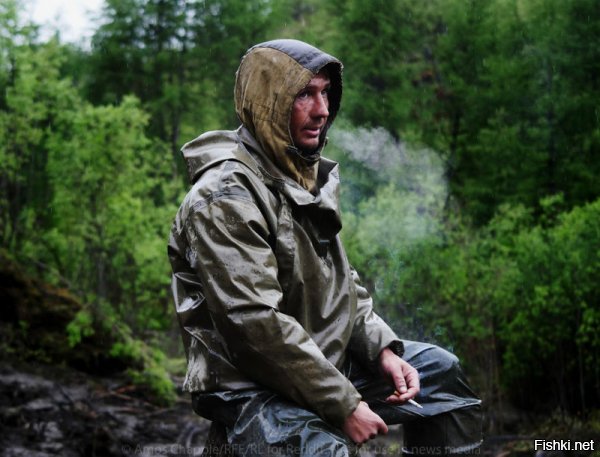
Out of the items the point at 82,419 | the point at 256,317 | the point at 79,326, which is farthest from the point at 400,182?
the point at 256,317

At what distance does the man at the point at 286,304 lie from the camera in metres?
2.56

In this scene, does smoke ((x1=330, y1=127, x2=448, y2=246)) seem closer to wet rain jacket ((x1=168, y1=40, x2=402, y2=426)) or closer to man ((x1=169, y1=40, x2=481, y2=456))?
man ((x1=169, y1=40, x2=481, y2=456))

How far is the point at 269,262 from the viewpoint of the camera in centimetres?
264

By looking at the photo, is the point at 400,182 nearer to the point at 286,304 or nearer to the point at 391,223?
the point at 391,223

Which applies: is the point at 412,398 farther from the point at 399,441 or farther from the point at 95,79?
the point at 95,79

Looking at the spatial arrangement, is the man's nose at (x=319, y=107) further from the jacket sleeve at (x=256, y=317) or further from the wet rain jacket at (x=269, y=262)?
the jacket sleeve at (x=256, y=317)

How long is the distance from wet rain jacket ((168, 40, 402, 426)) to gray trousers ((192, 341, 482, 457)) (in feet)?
0.16

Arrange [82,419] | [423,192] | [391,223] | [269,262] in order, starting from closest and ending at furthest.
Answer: [269,262], [82,419], [391,223], [423,192]

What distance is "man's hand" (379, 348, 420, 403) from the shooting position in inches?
117

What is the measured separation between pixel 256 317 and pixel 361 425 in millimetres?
469

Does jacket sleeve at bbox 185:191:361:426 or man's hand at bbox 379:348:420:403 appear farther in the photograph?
man's hand at bbox 379:348:420:403

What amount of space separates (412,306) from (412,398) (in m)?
4.58

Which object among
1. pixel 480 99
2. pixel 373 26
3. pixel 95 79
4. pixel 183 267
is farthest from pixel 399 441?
pixel 95 79

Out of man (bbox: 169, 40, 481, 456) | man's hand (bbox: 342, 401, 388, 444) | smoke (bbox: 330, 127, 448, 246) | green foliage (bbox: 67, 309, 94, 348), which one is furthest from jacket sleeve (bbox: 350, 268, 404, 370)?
green foliage (bbox: 67, 309, 94, 348)
